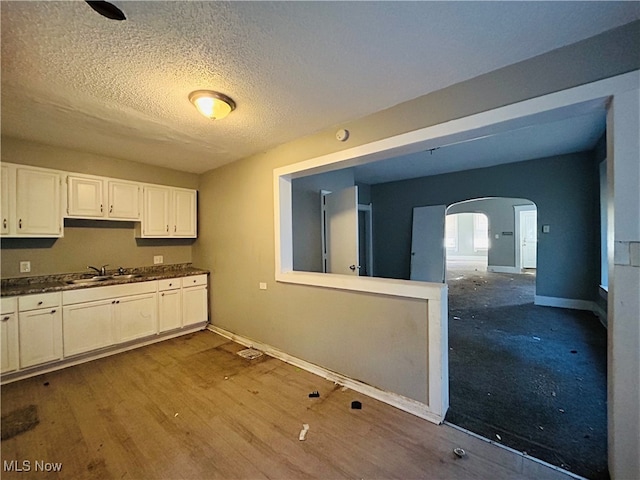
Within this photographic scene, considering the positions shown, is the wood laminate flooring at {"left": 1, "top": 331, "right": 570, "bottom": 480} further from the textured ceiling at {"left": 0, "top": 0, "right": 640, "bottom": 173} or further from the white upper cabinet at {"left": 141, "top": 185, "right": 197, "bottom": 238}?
the textured ceiling at {"left": 0, "top": 0, "right": 640, "bottom": 173}

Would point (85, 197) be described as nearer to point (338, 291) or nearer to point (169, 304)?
point (169, 304)

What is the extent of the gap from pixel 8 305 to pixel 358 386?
3354mm

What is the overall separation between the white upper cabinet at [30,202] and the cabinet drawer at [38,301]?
70 cm

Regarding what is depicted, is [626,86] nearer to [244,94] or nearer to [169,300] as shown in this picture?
[244,94]

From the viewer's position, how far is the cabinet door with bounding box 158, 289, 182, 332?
368 centimetres

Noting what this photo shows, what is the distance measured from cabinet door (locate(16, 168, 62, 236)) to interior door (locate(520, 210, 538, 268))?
1257 centimetres

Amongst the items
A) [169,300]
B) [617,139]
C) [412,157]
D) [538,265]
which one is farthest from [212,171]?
[538,265]

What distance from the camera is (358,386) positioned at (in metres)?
2.51

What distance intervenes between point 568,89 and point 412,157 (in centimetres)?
347

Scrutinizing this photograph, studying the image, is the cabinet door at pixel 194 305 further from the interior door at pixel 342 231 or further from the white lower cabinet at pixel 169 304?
the interior door at pixel 342 231

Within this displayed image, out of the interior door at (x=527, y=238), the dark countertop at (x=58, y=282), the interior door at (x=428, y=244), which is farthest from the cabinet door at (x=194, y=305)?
the interior door at (x=527, y=238)

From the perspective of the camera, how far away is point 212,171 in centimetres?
422

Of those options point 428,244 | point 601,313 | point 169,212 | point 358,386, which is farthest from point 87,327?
point 601,313

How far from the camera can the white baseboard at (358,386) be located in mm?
Answer: 2129
